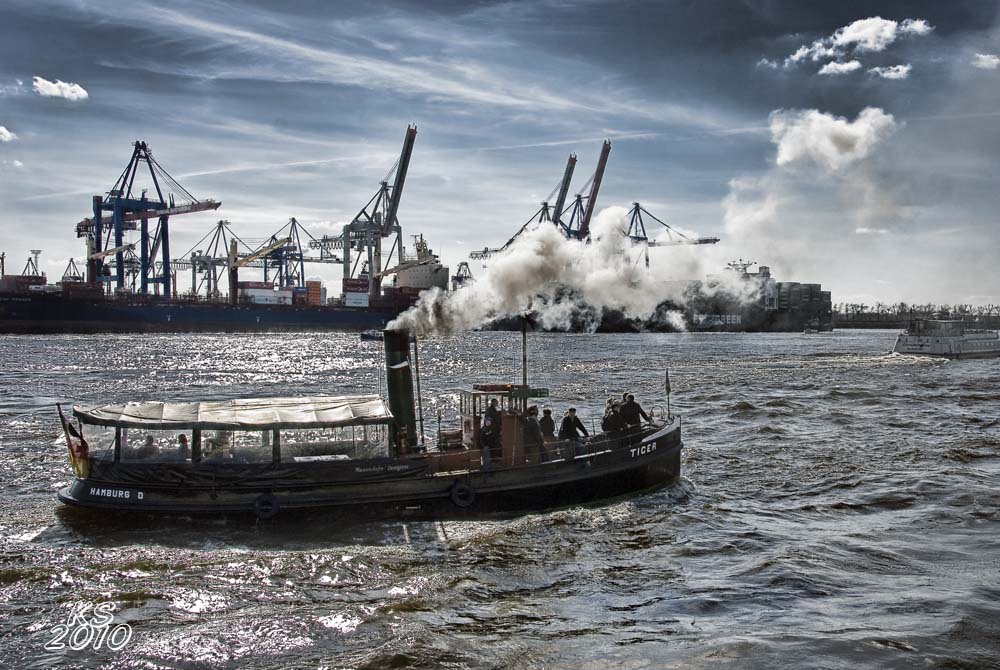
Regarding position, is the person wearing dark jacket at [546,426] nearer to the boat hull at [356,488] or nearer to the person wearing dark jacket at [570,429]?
the person wearing dark jacket at [570,429]

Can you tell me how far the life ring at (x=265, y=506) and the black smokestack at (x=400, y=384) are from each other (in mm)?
3343

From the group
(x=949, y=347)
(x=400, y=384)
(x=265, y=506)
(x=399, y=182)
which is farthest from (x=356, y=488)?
(x=399, y=182)

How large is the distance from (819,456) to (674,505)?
925 cm

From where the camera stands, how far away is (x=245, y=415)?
53.3 ft

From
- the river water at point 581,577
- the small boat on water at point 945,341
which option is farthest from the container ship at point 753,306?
the river water at point 581,577

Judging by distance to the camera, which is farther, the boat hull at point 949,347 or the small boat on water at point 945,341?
the small boat on water at point 945,341

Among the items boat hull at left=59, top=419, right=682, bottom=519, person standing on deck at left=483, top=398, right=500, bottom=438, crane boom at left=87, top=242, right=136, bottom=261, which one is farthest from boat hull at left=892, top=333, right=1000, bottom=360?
crane boom at left=87, top=242, right=136, bottom=261

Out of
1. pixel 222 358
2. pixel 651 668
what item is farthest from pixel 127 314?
pixel 651 668

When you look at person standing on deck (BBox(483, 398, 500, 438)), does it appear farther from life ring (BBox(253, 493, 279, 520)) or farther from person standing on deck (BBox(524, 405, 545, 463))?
life ring (BBox(253, 493, 279, 520))

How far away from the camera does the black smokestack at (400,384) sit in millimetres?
18297

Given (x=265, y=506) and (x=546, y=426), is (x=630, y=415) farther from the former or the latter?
(x=265, y=506)

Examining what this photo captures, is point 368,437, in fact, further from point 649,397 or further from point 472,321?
point 649,397

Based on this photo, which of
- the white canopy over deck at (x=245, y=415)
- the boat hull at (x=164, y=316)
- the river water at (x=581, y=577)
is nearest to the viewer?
the river water at (x=581, y=577)

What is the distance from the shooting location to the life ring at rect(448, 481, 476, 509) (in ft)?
55.0
